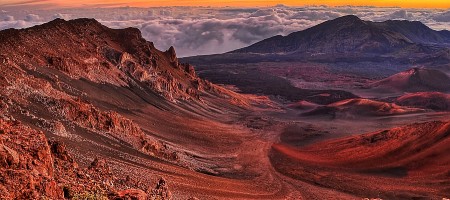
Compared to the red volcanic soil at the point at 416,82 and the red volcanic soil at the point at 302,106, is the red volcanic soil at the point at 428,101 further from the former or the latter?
the red volcanic soil at the point at 416,82

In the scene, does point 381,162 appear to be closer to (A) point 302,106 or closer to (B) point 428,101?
(A) point 302,106

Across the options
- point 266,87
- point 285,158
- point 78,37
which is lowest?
point 266,87

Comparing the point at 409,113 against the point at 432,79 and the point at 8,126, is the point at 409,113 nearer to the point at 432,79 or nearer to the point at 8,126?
the point at 432,79

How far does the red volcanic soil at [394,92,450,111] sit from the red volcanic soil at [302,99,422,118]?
15.3 meters

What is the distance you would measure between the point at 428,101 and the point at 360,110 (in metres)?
28.0

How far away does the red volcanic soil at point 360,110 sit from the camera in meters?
120

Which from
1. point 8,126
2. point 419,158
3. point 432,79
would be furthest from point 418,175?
point 432,79

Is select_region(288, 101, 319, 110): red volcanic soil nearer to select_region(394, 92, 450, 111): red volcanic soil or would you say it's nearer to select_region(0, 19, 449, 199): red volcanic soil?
select_region(0, 19, 449, 199): red volcanic soil

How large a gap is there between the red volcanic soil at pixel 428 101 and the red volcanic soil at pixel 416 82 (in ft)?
121

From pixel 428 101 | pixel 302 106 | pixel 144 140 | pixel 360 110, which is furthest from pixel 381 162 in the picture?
pixel 428 101

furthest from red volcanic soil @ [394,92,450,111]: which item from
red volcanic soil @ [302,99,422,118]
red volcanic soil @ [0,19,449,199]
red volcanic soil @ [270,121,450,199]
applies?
red volcanic soil @ [270,121,450,199]

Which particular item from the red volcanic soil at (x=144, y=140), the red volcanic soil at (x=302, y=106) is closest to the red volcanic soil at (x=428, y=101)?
the red volcanic soil at (x=144, y=140)

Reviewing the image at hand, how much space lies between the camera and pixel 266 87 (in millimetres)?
187000

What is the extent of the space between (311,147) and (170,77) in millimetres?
37164
